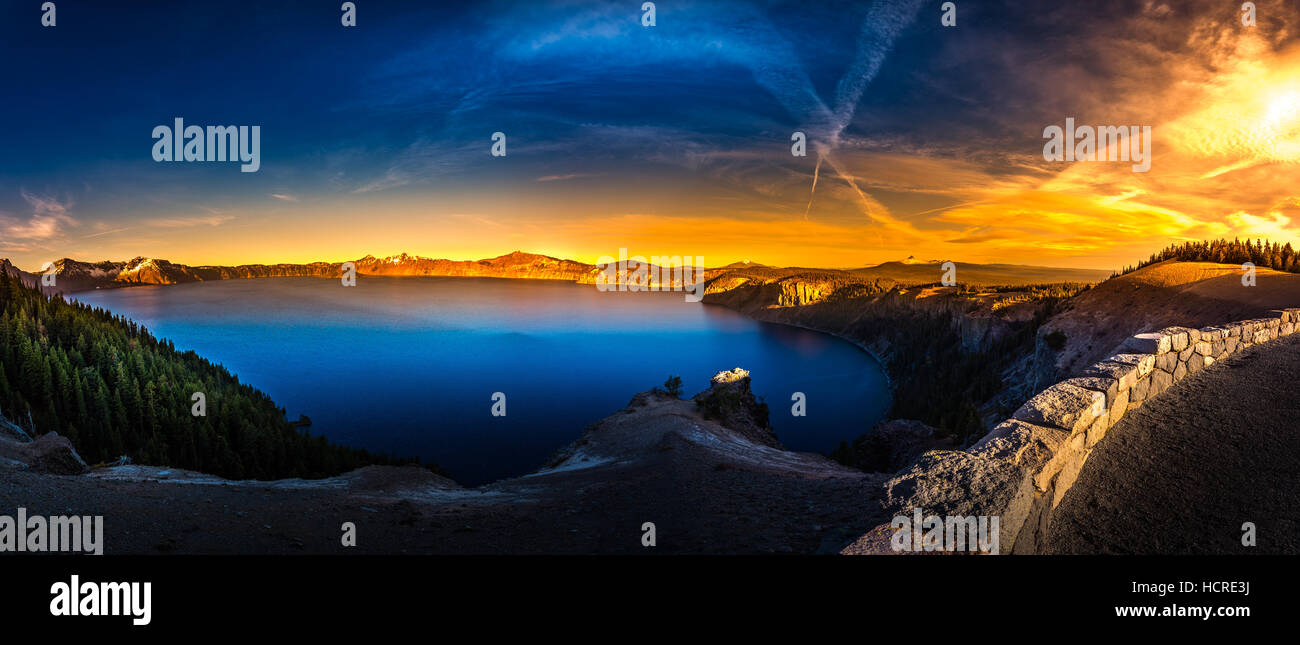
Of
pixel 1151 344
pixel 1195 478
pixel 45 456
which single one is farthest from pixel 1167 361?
pixel 45 456

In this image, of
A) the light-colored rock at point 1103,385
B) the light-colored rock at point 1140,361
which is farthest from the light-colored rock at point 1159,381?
the light-colored rock at point 1103,385

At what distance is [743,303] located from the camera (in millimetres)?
194750

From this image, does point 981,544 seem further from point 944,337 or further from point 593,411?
point 944,337

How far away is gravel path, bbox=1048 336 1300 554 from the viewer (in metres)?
5.29

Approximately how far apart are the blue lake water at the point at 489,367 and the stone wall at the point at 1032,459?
3466 centimetres

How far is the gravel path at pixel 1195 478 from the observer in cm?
529

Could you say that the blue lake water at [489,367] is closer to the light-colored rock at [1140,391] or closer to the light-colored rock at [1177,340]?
the light-colored rock at [1140,391]

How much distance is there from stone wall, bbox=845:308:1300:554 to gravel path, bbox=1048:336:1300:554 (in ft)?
0.90

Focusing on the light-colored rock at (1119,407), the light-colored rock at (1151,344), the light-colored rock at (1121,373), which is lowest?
the light-colored rock at (1119,407)

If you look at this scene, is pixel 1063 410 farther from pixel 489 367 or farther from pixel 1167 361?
pixel 489 367

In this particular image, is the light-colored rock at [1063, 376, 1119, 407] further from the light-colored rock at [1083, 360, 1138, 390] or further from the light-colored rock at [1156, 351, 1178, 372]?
the light-colored rock at [1156, 351, 1178, 372]

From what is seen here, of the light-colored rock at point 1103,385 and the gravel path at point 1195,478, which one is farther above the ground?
the light-colored rock at point 1103,385

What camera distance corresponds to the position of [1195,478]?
626 centimetres

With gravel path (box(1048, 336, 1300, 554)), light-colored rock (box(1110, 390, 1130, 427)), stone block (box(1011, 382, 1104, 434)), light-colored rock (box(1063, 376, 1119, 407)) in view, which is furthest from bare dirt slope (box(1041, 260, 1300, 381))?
stone block (box(1011, 382, 1104, 434))
